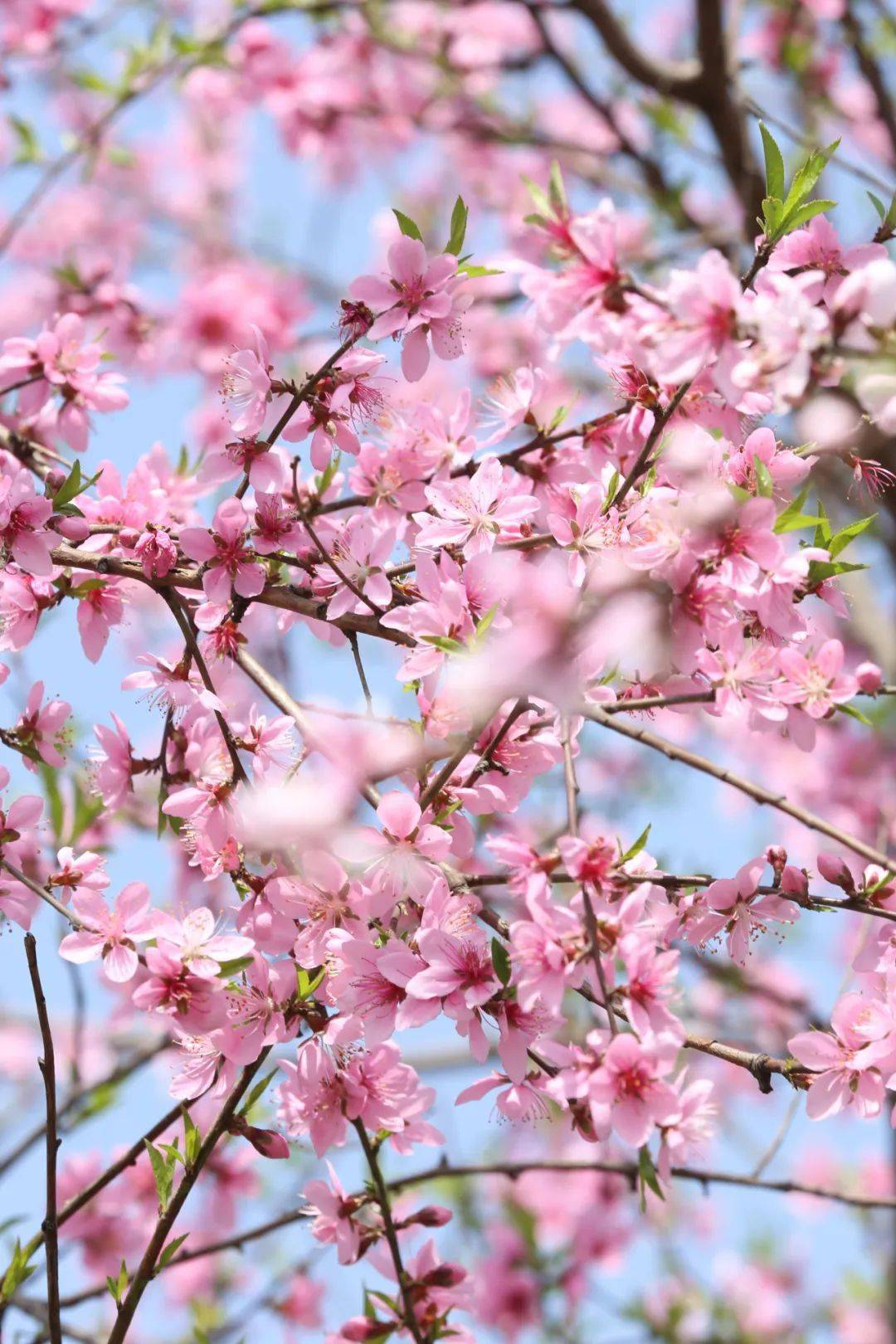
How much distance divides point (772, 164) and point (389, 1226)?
138cm

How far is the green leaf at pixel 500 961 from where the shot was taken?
4.38 feet

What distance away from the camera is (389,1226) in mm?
1557

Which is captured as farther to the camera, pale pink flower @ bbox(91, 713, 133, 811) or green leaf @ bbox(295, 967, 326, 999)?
pale pink flower @ bbox(91, 713, 133, 811)

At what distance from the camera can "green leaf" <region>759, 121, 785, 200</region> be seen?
152 cm

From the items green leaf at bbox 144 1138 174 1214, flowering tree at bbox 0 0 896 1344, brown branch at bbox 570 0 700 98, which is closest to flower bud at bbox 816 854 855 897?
flowering tree at bbox 0 0 896 1344

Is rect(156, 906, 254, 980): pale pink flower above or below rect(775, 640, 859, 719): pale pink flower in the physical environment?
below

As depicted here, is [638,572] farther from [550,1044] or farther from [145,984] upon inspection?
[145,984]

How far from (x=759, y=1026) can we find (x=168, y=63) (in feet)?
11.8

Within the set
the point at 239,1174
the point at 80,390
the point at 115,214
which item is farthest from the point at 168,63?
the point at 115,214

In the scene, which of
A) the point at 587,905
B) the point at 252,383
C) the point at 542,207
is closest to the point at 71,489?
the point at 252,383

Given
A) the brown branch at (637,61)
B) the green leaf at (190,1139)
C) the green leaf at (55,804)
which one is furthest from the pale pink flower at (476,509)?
the brown branch at (637,61)

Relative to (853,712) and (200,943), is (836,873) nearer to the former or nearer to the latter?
(853,712)

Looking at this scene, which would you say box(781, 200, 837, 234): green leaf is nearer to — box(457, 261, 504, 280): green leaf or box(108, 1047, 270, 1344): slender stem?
box(457, 261, 504, 280): green leaf

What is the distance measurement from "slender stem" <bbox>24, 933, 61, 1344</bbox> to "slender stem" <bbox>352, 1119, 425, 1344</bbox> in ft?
1.14
